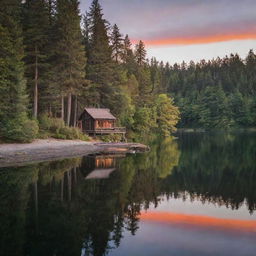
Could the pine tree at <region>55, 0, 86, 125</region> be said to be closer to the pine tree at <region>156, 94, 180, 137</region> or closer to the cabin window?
the cabin window

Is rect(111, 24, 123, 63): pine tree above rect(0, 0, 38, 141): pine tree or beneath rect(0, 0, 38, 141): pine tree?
above

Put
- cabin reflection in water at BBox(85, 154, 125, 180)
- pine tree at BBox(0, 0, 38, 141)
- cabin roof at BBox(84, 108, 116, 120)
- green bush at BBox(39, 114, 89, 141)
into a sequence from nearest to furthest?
cabin reflection in water at BBox(85, 154, 125, 180)
pine tree at BBox(0, 0, 38, 141)
green bush at BBox(39, 114, 89, 141)
cabin roof at BBox(84, 108, 116, 120)

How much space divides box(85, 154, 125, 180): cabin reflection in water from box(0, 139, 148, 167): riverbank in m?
3.47

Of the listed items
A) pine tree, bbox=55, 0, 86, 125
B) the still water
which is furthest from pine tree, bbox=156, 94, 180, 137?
the still water

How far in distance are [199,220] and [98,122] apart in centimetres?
3773

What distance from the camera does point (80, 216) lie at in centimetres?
1529

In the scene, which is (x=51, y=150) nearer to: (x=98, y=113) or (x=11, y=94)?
(x=11, y=94)

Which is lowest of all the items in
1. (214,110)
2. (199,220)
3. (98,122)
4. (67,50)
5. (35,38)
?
(199,220)

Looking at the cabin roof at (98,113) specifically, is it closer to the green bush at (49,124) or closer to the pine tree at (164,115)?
the green bush at (49,124)

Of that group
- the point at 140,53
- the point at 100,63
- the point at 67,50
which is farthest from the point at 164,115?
the point at 67,50

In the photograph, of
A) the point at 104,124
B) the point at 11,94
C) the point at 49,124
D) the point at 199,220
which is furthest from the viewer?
the point at 104,124

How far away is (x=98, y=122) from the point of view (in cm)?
5250

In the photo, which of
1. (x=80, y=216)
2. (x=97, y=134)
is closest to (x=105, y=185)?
(x=80, y=216)

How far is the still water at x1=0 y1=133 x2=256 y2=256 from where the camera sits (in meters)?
12.2
